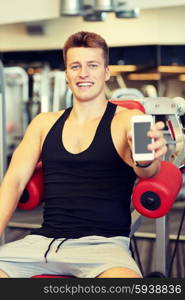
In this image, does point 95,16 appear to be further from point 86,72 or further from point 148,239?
point 86,72

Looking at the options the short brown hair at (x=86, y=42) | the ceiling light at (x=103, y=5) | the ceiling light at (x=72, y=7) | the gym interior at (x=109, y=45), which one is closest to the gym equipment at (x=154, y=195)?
the short brown hair at (x=86, y=42)

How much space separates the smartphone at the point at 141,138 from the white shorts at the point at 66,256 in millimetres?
328

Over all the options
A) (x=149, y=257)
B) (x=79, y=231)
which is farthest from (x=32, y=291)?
(x=149, y=257)

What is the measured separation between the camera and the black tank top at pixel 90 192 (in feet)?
5.65

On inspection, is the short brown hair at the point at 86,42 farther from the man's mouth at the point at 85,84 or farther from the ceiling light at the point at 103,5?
the ceiling light at the point at 103,5

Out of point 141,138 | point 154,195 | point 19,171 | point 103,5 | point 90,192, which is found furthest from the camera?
point 103,5

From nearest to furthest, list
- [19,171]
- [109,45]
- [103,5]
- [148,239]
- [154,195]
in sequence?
[154,195]
[19,171]
[148,239]
[103,5]
[109,45]

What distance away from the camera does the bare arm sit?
1.81 meters

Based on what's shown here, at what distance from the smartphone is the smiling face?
0.38m

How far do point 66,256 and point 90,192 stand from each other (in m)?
0.23

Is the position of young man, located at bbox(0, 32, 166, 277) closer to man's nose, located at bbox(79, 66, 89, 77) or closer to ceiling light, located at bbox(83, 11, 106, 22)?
man's nose, located at bbox(79, 66, 89, 77)

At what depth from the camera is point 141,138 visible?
58.6 inches

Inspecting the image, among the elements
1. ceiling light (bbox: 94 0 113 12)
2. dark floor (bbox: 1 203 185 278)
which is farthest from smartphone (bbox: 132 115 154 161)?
ceiling light (bbox: 94 0 113 12)

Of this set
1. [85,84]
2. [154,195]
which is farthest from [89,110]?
[154,195]
